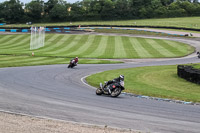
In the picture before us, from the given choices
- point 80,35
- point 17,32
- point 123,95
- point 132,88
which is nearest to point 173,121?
point 123,95

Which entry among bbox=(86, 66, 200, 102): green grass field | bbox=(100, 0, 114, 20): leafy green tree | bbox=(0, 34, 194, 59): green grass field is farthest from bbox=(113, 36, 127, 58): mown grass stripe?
bbox=(100, 0, 114, 20): leafy green tree

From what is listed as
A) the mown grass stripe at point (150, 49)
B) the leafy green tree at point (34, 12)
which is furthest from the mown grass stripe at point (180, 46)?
the leafy green tree at point (34, 12)

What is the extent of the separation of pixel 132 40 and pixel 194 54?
21951 millimetres

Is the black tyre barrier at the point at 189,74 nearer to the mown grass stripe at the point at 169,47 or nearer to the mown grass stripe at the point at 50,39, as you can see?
the mown grass stripe at the point at 169,47

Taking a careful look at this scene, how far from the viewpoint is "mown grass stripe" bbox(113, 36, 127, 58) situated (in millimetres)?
52406

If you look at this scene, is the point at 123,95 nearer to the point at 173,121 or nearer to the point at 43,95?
the point at 43,95

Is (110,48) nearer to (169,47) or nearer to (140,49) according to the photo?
(140,49)

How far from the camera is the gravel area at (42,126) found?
11.8 metres

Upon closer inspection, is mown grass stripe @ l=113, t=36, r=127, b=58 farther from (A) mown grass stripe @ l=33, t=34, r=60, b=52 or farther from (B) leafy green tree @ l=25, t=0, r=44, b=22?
(B) leafy green tree @ l=25, t=0, r=44, b=22

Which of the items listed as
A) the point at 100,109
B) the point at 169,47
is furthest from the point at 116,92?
the point at 169,47

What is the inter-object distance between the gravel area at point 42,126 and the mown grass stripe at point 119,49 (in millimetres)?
38461

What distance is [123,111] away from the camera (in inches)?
595

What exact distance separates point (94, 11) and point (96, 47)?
82613 mm

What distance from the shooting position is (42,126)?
485 inches
